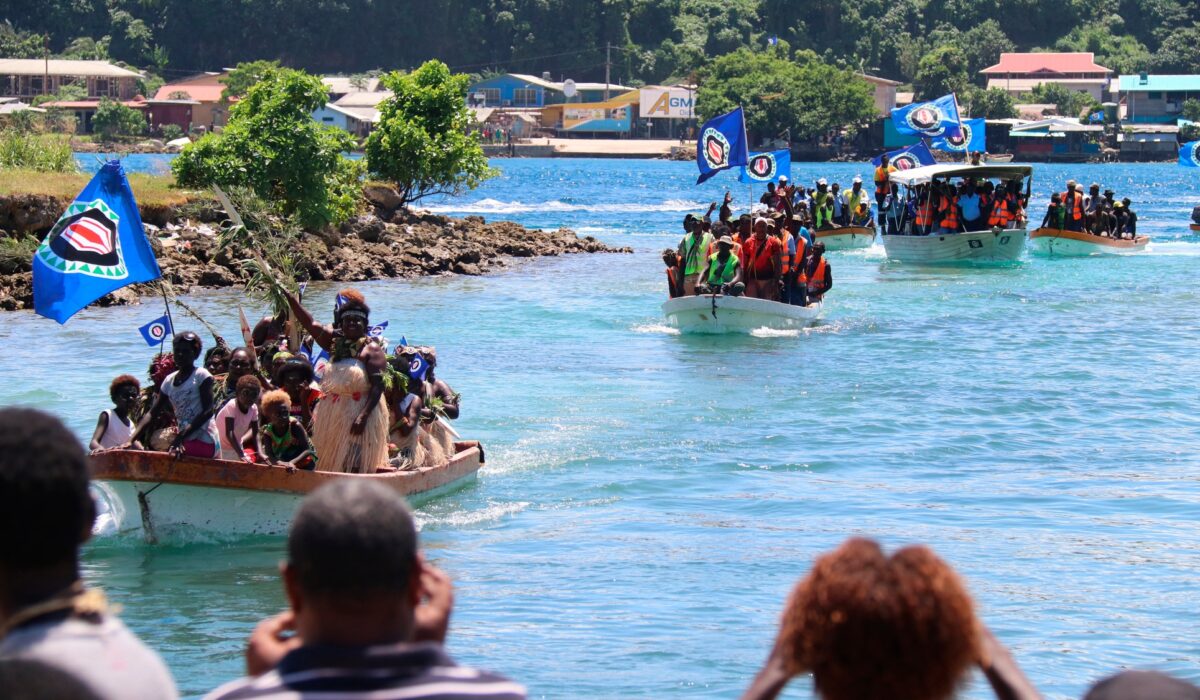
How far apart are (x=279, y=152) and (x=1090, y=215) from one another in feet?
59.5

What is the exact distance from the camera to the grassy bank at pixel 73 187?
1070 inches

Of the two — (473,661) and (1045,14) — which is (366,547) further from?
(1045,14)

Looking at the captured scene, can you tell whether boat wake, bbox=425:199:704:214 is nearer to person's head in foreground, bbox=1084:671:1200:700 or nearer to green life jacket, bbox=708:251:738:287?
green life jacket, bbox=708:251:738:287

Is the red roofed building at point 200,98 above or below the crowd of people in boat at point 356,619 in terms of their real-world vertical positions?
above

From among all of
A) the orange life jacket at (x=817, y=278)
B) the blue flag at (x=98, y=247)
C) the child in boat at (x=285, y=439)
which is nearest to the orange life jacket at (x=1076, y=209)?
the orange life jacket at (x=817, y=278)

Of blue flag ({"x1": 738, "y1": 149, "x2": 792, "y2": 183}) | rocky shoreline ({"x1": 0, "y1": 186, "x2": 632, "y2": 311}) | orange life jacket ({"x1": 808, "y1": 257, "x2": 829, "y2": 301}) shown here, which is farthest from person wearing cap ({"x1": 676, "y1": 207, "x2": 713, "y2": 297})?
blue flag ({"x1": 738, "y1": 149, "x2": 792, "y2": 183})

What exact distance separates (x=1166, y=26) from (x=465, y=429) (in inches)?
5808

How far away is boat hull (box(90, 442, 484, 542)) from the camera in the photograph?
35.1ft

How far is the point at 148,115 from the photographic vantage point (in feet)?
373

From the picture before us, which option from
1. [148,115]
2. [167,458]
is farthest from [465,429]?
[148,115]

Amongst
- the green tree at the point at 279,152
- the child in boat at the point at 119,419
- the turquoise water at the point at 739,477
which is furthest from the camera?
the green tree at the point at 279,152

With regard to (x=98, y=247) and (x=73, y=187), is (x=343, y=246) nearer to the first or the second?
(x=73, y=187)

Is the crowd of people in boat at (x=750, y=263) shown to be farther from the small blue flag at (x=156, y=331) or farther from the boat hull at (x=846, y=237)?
the boat hull at (x=846, y=237)

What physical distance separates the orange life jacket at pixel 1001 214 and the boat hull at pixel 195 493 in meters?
25.3
